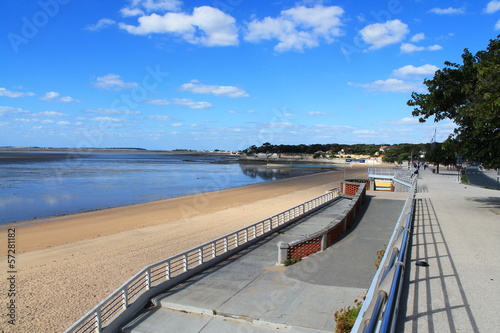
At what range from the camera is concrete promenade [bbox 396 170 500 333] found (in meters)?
4.98

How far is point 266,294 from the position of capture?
8641mm

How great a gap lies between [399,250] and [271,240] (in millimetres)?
8867

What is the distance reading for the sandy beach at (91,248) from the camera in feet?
35.0

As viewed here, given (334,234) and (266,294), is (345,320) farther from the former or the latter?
(334,234)

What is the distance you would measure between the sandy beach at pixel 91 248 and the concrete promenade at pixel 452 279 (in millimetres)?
8685

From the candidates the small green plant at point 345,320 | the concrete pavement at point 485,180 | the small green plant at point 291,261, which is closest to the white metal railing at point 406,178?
the concrete pavement at point 485,180

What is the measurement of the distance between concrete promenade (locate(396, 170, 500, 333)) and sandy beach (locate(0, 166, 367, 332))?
8.68m

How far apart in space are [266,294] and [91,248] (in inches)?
489

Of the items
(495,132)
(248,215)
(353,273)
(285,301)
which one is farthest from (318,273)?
(248,215)

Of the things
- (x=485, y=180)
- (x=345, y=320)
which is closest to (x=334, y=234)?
(x=345, y=320)

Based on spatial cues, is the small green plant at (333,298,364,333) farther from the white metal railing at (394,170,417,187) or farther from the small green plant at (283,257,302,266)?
the white metal railing at (394,170,417,187)

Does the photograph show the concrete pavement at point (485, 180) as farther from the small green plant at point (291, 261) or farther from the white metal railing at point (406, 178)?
the small green plant at point (291, 261)

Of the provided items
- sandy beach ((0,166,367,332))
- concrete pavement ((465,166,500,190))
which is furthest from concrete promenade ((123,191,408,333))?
concrete pavement ((465,166,500,190))

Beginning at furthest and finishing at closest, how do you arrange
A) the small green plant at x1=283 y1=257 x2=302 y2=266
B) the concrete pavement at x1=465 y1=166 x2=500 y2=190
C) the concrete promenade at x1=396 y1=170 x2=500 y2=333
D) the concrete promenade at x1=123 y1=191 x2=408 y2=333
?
the concrete pavement at x1=465 y1=166 x2=500 y2=190 < the small green plant at x1=283 y1=257 x2=302 y2=266 < the concrete promenade at x1=123 y1=191 x2=408 y2=333 < the concrete promenade at x1=396 y1=170 x2=500 y2=333
